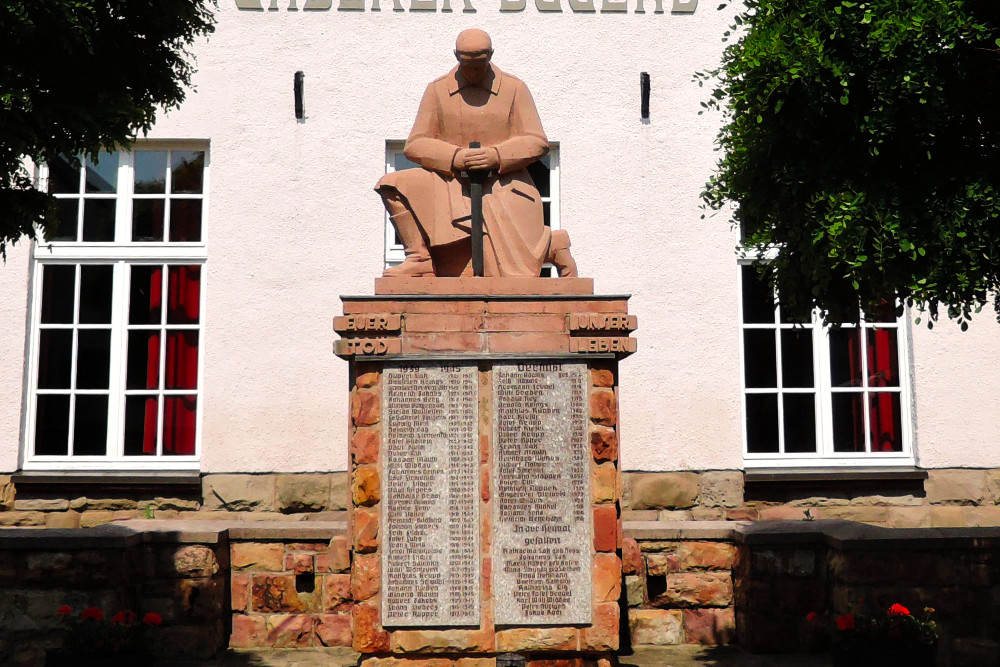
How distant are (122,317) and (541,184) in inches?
151

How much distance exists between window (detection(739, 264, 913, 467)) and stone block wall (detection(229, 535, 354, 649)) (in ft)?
12.5

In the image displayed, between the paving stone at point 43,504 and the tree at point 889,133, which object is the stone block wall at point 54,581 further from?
the tree at point 889,133

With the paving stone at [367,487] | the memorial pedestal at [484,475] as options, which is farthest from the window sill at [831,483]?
the paving stone at [367,487]

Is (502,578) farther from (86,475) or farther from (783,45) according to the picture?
(86,475)

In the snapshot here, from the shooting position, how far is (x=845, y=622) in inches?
271

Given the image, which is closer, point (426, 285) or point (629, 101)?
point (426, 285)

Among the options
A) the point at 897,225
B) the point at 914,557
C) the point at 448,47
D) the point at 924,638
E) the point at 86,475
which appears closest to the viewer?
the point at 897,225

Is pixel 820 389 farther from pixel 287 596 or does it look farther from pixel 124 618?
pixel 124 618

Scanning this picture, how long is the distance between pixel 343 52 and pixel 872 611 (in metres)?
6.35

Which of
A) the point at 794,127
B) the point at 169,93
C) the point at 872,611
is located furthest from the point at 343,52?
the point at 872,611

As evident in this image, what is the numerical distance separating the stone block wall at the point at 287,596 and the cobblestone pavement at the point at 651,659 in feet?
0.41

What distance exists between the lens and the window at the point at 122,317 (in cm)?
983

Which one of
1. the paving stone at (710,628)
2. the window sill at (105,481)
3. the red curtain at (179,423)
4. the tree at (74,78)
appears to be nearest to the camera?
the tree at (74,78)

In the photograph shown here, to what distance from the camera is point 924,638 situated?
22.5ft
